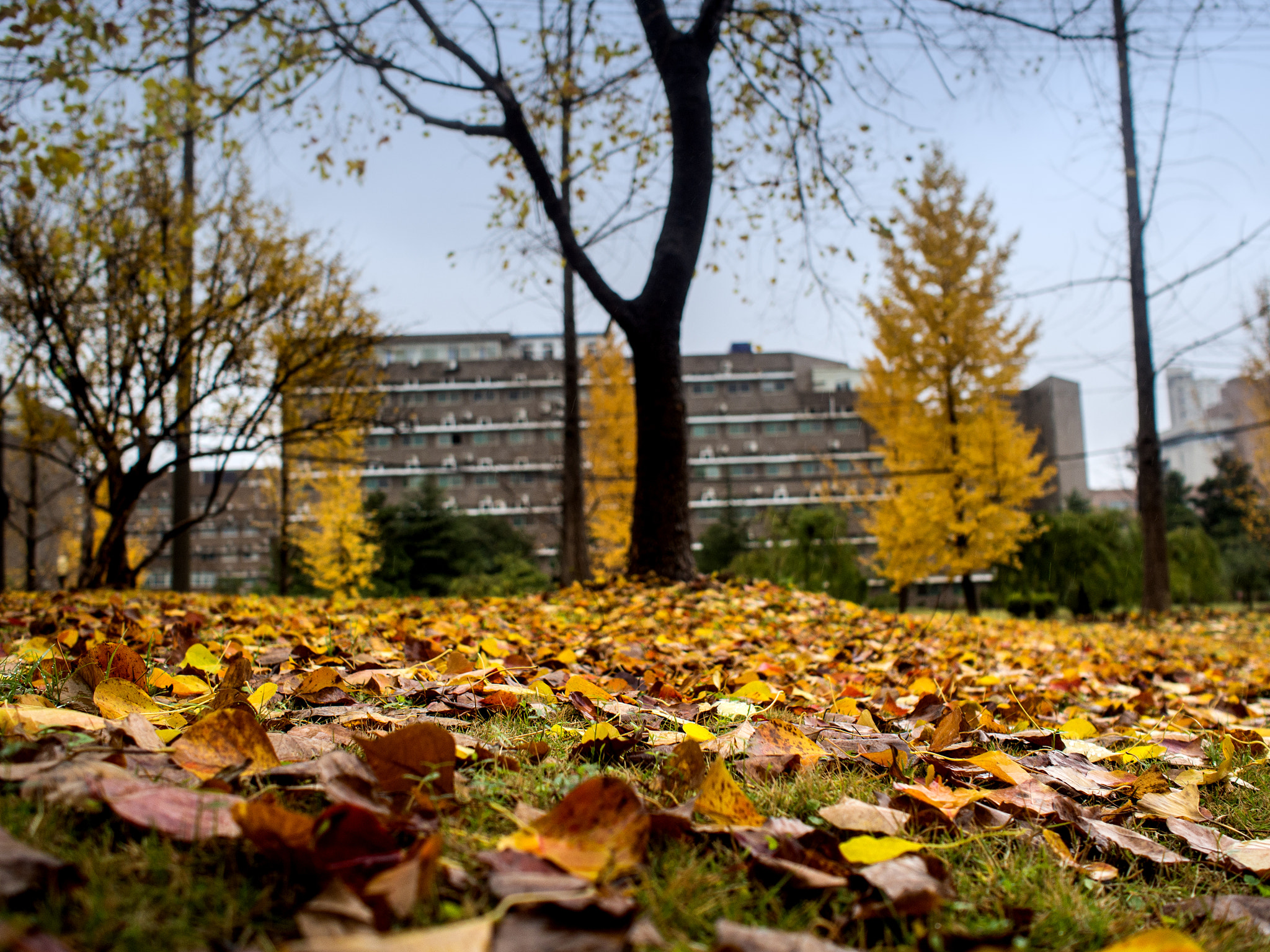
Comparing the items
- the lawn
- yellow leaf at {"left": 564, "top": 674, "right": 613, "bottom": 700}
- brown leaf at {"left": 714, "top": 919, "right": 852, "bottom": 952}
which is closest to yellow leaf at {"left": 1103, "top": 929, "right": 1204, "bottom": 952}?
the lawn

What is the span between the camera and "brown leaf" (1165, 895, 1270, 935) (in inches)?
36.6

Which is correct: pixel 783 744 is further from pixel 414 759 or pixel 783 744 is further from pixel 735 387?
pixel 735 387

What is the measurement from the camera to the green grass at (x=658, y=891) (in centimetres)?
65

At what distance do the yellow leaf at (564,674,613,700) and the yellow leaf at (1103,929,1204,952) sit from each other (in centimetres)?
111

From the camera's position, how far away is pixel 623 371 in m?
19.6

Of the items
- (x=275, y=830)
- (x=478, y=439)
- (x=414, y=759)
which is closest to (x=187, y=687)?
(x=414, y=759)

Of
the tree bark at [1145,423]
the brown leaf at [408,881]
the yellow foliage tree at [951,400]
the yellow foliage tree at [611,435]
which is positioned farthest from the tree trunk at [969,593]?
the brown leaf at [408,881]

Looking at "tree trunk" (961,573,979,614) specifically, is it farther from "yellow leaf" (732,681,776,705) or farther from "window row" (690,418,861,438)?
"window row" (690,418,861,438)

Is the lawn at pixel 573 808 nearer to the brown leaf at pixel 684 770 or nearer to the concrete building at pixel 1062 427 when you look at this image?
the brown leaf at pixel 684 770

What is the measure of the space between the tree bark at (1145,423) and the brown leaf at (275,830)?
10797 mm

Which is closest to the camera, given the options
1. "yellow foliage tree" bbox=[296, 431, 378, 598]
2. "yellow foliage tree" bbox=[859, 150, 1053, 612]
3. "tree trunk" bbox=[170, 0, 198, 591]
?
"tree trunk" bbox=[170, 0, 198, 591]

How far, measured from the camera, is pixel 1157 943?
64cm

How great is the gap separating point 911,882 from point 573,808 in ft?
1.27

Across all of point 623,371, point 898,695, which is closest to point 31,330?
point 898,695
